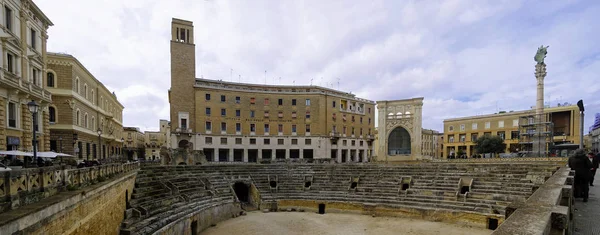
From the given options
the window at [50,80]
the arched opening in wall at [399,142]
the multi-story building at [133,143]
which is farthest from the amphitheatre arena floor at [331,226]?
the multi-story building at [133,143]

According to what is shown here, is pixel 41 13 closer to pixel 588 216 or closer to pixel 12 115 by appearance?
pixel 12 115

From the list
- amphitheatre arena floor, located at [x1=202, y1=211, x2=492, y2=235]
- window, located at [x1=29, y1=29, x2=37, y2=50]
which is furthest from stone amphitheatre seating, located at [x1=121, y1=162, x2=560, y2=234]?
window, located at [x1=29, y1=29, x2=37, y2=50]

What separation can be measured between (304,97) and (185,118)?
16.8 metres

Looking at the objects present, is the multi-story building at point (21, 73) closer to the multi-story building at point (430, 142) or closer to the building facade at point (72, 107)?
the building facade at point (72, 107)

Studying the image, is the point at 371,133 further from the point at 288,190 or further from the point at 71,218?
the point at 71,218

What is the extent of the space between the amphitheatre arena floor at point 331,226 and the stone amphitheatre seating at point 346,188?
1.15 meters

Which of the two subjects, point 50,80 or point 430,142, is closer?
point 50,80

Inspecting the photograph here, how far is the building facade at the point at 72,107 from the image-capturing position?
23.6m

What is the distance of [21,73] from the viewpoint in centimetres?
1712

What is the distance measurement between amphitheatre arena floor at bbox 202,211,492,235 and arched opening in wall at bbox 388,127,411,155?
Result: 67.7 feet

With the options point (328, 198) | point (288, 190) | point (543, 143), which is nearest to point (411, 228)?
point (328, 198)

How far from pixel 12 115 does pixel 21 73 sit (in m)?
2.76

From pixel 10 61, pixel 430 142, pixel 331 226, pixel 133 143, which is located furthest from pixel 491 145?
pixel 133 143

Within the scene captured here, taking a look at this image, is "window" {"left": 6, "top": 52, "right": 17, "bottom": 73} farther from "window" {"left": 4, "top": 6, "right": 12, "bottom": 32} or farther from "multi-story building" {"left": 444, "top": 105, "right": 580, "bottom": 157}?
"multi-story building" {"left": 444, "top": 105, "right": 580, "bottom": 157}
